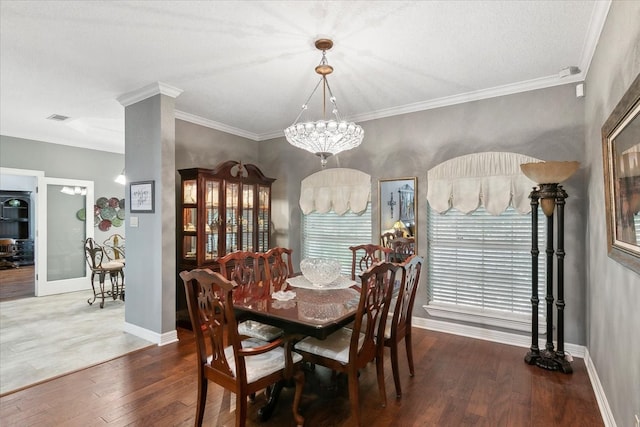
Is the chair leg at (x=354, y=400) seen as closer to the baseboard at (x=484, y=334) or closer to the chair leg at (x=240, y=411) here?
the chair leg at (x=240, y=411)

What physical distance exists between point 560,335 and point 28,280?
30.8 ft

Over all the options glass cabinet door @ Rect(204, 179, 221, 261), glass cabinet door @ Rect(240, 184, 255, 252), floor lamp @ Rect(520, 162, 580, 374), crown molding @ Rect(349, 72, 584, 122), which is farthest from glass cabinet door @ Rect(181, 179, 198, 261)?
floor lamp @ Rect(520, 162, 580, 374)

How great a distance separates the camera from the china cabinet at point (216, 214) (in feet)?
13.1

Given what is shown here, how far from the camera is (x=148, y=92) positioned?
11.6ft

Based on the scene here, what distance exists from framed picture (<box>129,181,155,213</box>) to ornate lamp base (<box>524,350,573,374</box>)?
13.0 feet

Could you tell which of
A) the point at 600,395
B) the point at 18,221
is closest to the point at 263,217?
the point at 600,395

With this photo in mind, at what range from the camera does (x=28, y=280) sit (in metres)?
7.17

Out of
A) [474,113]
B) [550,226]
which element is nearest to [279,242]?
[474,113]

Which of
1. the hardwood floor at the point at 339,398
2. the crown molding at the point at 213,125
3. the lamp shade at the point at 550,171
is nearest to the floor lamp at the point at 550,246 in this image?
the lamp shade at the point at 550,171

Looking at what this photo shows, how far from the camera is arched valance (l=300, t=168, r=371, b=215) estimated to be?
4.45m

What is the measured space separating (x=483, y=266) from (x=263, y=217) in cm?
299

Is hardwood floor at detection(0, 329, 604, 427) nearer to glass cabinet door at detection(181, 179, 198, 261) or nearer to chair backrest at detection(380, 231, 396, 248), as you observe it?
glass cabinet door at detection(181, 179, 198, 261)

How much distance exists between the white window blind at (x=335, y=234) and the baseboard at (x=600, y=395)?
2486 mm

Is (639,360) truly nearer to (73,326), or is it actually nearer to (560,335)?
(560,335)
